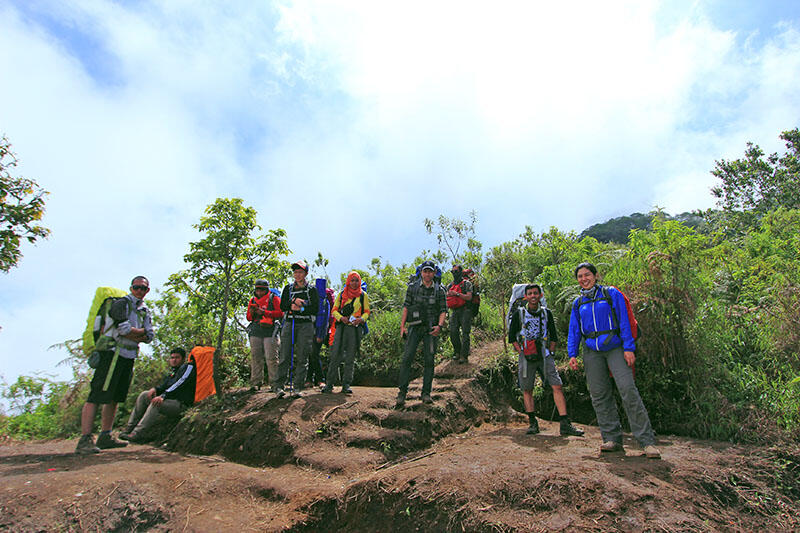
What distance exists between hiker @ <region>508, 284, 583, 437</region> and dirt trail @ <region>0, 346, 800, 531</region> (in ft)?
1.80

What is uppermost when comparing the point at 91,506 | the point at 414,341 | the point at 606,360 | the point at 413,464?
the point at 414,341

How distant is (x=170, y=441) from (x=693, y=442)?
770 cm

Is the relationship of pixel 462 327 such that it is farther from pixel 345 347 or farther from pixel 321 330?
pixel 321 330

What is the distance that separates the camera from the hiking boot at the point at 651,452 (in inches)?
171

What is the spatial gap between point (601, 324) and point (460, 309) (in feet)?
13.3

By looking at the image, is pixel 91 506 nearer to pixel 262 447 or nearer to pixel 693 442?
pixel 262 447

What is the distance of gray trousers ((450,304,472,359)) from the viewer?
875 cm

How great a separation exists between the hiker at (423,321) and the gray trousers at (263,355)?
8.13 feet

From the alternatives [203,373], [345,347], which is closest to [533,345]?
[345,347]

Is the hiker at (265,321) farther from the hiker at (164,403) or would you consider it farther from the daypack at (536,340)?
the daypack at (536,340)

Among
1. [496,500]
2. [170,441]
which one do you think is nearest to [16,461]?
[170,441]

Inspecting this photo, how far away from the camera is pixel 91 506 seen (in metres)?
4.02

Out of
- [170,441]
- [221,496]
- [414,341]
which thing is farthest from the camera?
[170,441]

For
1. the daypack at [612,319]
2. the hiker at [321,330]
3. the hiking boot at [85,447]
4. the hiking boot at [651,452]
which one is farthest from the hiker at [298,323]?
the hiking boot at [651,452]
